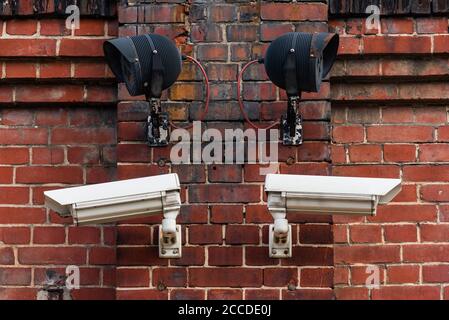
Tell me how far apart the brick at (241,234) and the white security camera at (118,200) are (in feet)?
0.99

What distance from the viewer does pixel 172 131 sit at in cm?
401

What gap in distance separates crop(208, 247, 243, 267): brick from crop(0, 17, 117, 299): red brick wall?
0.46 meters

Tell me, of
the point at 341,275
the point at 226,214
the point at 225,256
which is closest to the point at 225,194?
the point at 226,214

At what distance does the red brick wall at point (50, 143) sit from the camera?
414cm

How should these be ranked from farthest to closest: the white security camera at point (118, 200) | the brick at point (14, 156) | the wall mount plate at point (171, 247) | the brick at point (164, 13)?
the brick at point (14, 156) < the brick at point (164, 13) < the wall mount plate at point (171, 247) < the white security camera at point (118, 200)

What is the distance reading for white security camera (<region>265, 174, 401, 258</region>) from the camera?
367 cm

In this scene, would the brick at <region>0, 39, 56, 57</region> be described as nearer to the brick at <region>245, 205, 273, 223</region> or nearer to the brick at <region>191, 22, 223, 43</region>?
the brick at <region>191, 22, 223, 43</region>

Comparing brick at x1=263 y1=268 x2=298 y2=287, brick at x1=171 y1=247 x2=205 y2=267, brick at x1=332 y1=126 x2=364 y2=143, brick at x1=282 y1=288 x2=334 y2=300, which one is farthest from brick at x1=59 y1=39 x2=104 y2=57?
brick at x1=282 y1=288 x2=334 y2=300

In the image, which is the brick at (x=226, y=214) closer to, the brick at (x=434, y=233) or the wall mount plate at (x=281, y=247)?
the wall mount plate at (x=281, y=247)

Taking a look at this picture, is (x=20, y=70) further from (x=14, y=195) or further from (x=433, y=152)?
(x=433, y=152)

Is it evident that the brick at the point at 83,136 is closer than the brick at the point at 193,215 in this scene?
No

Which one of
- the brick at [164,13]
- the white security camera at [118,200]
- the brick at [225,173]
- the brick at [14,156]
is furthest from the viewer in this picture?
the brick at [14,156]

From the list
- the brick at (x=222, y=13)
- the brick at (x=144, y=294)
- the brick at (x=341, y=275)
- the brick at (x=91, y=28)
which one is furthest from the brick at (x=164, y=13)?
the brick at (x=341, y=275)

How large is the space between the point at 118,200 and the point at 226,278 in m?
0.56
